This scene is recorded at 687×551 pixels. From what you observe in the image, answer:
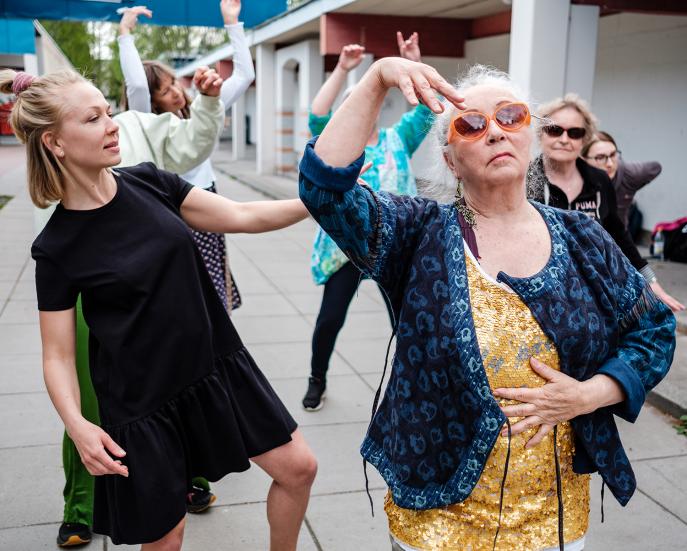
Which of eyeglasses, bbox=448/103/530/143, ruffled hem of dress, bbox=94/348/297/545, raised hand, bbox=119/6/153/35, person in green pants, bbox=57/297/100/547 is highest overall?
raised hand, bbox=119/6/153/35

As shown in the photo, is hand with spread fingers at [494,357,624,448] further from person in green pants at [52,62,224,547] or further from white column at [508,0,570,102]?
white column at [508,0,570,102]

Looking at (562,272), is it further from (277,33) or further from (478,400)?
(277,33)

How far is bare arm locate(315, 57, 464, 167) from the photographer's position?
5.36 feet

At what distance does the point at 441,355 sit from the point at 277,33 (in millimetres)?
17630

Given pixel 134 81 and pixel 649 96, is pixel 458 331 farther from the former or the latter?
pixel 649 96

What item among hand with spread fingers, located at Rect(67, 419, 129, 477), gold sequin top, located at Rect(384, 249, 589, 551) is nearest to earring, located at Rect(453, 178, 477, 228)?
gold sequin top, located at Rect(384, 249, 589, 551)

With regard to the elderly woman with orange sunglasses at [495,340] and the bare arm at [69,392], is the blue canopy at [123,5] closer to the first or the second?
the bare arm at [69,392]

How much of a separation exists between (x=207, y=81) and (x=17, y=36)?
16216 mm

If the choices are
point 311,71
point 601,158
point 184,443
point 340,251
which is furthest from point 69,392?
point 311,71

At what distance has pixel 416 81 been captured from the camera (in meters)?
1.62

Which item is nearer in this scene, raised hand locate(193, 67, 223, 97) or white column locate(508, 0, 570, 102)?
raised hand locate(193, 67, 223, 97)

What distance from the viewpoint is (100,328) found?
2213mm

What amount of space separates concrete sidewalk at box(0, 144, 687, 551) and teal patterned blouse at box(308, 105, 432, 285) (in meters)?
0.92

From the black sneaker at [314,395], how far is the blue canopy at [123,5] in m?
3.45
